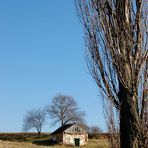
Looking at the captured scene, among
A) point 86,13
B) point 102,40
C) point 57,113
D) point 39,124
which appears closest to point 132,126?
point 102,40

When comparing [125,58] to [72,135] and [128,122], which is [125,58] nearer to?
[128,122]

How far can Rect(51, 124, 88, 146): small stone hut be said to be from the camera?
81562 mm

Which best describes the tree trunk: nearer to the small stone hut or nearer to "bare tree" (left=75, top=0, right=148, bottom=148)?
"bare tree" (left=75, top=0, right=148, bottom=148)

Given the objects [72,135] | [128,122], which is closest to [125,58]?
[128,122]

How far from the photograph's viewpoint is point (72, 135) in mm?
83312

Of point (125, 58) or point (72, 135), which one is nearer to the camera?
point (125, 58)

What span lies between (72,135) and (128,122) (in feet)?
240

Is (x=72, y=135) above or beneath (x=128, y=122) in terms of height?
above

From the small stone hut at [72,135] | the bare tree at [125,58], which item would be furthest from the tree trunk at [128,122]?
the small stone hut at [72,135]

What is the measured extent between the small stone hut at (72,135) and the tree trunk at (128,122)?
70204 millimetres

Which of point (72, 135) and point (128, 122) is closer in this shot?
point (128, 122)

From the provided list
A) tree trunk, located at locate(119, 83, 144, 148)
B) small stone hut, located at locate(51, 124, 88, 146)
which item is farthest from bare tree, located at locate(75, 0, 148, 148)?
small stone hut, located at locate(51, 124, 88, 146)

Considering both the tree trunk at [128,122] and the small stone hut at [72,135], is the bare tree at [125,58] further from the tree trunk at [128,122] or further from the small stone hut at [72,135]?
the small stone hut at [72,135]

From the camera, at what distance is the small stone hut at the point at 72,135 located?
8156cm
